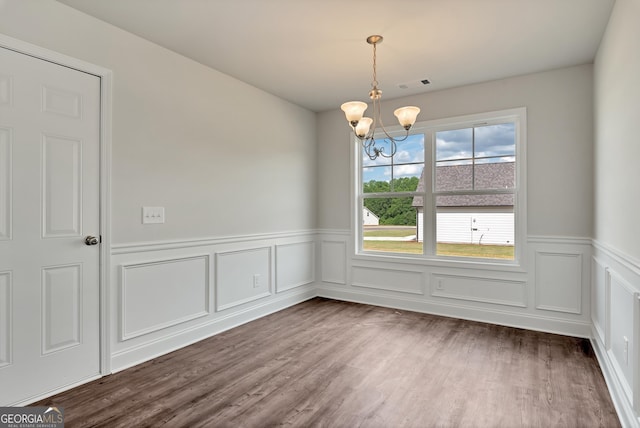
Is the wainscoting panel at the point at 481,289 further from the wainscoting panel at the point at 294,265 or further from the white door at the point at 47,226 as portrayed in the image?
the white door at the point at 47,226

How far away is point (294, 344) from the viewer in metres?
3.23

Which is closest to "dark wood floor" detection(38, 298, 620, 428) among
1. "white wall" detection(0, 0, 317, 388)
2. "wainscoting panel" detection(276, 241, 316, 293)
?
"white wall" detection(0, 0, 317, 388)

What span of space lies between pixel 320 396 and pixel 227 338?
136 cm

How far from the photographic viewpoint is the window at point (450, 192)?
3.82 meters

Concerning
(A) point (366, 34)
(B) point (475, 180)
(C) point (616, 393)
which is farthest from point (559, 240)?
(A) point (366, 34)

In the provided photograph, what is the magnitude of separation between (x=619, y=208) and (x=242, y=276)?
3190 millimetres

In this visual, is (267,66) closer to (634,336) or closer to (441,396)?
(441,396)

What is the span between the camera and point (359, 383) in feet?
8.20

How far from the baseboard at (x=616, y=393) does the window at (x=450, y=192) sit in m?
1.20

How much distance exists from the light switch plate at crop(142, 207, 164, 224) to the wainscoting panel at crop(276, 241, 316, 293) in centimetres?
159

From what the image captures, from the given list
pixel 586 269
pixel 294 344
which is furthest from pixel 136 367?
pixel 586 269

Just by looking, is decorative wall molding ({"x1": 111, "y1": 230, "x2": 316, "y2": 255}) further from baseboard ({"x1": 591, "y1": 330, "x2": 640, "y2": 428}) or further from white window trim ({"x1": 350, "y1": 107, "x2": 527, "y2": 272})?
baseboard ({"x1": 591, "y1": 330, "x2": 640, "y2": 428})

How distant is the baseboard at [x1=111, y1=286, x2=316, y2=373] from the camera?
2740 millimetres

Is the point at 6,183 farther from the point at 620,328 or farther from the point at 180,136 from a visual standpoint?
the point at 620,328
